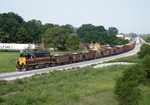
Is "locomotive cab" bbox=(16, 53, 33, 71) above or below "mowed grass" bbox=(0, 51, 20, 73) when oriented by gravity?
above

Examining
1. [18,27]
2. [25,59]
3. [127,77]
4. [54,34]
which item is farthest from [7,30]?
[127,77]

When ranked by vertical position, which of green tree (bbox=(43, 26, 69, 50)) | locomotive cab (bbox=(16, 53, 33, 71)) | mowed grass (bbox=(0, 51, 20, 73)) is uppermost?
green tree (bbox=(43, 26, 69, 50))

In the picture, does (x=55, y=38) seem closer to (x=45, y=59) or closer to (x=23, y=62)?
(x=45, y=59)

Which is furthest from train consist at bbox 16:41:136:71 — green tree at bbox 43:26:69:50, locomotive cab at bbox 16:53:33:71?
green tree at bbox 43:26:69:50

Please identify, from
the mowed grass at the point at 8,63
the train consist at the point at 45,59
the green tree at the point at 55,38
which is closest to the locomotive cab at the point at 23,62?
the train consist at the point at 45,59

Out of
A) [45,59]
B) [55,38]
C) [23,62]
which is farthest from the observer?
[55,38]

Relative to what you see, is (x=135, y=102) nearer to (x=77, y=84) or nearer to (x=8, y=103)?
(x=77, y=84)

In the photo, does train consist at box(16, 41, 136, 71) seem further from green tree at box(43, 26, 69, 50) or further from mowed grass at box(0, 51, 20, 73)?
green tree at box(43, 26, 69, 50)

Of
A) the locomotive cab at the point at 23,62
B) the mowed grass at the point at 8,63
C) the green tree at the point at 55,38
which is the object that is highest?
the green tree at the point at 55,38

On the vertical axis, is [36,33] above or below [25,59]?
above

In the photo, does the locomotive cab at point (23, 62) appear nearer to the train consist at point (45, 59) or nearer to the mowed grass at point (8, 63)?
the train consist at point (45, 59)

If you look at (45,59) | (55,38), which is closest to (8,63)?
(45,59)

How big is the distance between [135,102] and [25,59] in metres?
24.4

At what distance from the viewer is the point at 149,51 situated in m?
59.1
